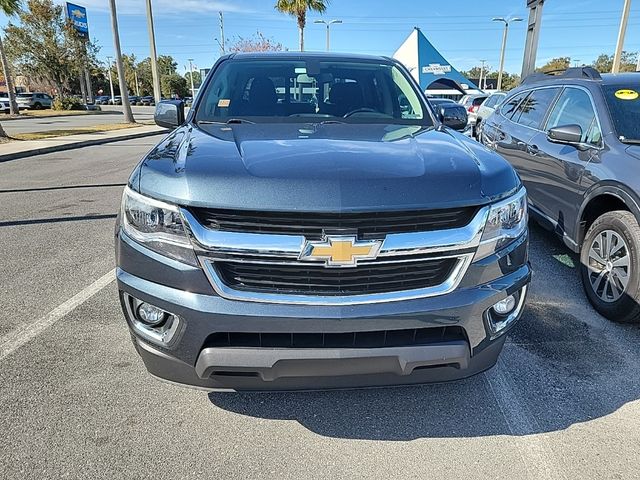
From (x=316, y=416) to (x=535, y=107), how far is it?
4.43 meters

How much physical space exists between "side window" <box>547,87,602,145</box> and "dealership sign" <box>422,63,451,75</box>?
23.8 m

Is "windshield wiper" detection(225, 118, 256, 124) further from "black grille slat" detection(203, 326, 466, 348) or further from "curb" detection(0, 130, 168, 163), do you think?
"curb" detection(0, 130, 168, 163)

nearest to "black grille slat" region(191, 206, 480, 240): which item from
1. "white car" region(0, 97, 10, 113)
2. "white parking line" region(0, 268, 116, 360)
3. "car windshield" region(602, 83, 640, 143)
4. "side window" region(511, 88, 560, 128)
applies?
"white parking line" region(0, 268, 116, 360)

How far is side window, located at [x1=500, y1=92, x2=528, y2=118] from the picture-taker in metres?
5.93

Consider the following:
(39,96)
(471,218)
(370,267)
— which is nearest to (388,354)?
(370,267)

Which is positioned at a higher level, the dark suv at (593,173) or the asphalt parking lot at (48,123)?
the dark suv at (593,173)

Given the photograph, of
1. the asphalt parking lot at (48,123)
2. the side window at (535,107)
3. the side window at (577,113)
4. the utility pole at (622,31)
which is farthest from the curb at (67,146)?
the utility pole at (622,31)

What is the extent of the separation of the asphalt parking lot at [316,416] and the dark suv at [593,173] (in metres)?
0.39

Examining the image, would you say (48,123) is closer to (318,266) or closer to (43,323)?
(43,323)

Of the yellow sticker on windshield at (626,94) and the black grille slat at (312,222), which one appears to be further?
the yellow sticker on windshield at (626,94)

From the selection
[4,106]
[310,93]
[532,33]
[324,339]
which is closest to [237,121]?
[310,93]

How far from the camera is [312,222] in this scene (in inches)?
75.0

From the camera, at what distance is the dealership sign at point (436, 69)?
1057 inches

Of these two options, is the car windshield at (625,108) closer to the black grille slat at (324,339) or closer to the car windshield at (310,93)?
the car windshield at (310,93)
